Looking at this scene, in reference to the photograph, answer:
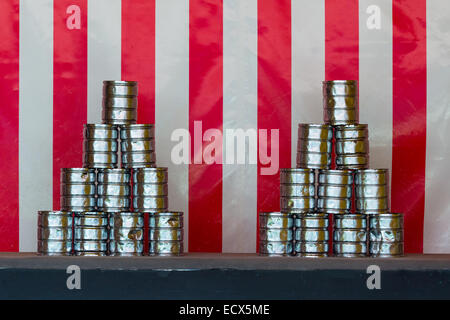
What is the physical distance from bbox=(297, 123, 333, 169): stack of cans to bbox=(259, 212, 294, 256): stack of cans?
300 millimetres

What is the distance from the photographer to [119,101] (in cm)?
501

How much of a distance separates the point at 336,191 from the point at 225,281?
2.54ft

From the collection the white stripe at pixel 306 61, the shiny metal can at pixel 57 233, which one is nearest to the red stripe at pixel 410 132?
the white stripe at pixel 306 61

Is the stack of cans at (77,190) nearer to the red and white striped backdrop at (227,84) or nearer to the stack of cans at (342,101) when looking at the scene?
the red and white striped backdrop at (227,84)

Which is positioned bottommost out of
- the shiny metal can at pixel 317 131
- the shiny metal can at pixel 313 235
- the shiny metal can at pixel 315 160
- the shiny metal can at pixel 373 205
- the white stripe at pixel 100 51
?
the shiny metal can at pixel 313 235

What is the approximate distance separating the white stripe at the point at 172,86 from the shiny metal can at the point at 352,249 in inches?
41.3

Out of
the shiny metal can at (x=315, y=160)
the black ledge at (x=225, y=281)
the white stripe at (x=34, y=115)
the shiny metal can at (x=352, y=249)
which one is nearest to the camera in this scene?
the black ledge at (x=225, y=281)

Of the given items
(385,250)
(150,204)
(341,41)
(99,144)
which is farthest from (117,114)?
(385,250)

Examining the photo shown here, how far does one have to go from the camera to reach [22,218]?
554cm

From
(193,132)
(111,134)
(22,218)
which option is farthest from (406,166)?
(22,218)

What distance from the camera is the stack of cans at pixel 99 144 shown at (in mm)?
4973

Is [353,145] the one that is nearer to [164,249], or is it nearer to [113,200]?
[164,249]

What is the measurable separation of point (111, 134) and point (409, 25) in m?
1.87

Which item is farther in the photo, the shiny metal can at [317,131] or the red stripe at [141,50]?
the red stripe at [141,50]
